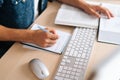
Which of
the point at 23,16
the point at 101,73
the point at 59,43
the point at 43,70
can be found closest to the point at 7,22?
the point at 23,16

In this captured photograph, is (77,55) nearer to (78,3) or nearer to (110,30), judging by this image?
(110,30)

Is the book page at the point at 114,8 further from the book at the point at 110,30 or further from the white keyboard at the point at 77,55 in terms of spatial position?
the white keyboard at the point at 77,55

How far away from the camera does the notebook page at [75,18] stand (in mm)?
978

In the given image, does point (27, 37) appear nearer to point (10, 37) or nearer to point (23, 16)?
point (10, 37)

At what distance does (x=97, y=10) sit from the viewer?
1.05 m

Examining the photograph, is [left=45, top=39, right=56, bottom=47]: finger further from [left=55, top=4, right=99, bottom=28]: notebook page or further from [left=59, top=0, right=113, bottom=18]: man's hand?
[left=59, top=0, right=113, bottom=18]: man's hand

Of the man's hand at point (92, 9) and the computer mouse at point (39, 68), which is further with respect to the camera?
the man's hand at point (92, 9)

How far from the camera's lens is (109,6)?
109 cm

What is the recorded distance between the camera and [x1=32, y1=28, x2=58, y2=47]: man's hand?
0.86 meters

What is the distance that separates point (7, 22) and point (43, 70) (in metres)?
0.47

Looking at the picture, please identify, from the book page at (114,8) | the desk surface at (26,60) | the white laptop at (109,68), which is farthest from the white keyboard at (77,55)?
the white laptop at (109,68)

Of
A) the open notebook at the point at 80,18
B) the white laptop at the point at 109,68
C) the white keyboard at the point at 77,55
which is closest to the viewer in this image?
the white laptop at the point at 109,68

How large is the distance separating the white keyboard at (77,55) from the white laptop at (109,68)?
338mm

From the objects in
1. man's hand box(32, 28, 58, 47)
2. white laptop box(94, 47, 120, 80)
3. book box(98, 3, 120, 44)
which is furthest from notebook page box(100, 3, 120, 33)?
white laptop box(94, 47, 120, 80)
